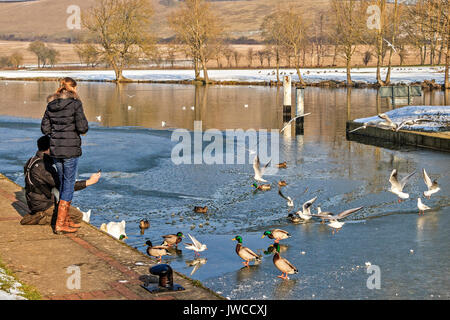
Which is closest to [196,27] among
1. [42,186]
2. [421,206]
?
[421,206]

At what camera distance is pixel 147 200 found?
13.1 metres

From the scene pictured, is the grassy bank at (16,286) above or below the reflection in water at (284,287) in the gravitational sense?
above

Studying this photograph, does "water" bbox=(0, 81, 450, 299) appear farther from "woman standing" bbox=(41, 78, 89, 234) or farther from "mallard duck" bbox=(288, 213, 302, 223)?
"woman standing" bbox=(41, 78, 89, 234)

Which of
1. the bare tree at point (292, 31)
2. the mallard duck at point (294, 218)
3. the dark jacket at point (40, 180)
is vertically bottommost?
the mallard duck at point (294, 218)

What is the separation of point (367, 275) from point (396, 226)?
9.62ft

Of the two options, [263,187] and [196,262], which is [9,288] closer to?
[196,262]

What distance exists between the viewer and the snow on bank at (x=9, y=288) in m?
6.44

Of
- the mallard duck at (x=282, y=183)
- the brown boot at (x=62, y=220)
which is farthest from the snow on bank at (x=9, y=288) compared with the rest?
the mallard duck at (x=282, y=183)

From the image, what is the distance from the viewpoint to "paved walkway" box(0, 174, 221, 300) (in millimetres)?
6836

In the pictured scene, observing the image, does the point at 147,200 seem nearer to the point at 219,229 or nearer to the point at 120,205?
the point at 120,205

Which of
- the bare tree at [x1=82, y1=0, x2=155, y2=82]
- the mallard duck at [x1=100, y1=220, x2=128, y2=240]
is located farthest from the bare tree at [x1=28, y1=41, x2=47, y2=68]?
the mallard duck at [x1=100, y1=220, x2=128, y2=240]

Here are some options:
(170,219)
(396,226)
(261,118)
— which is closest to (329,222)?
(396,226)

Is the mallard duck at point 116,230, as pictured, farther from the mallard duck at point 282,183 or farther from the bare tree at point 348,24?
the bare tree at point 348,24

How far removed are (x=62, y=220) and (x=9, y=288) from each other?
7.85 ft
